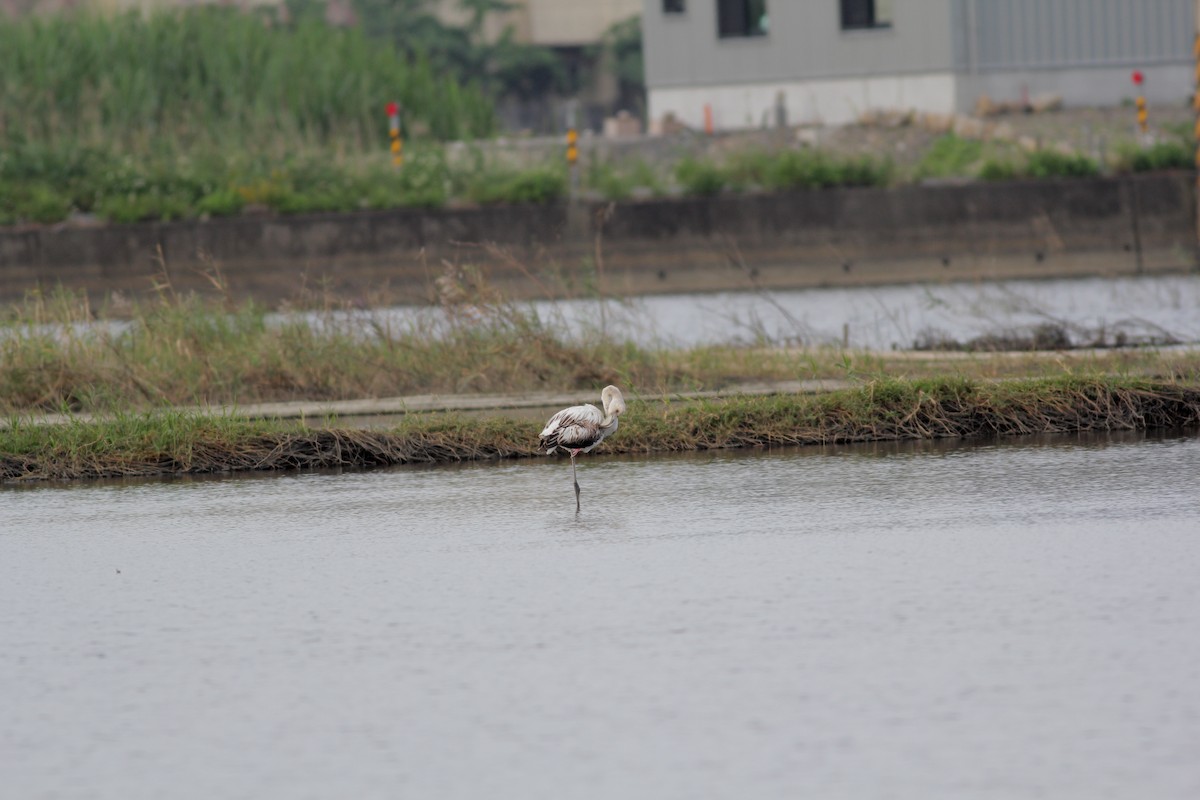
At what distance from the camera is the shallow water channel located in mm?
5707

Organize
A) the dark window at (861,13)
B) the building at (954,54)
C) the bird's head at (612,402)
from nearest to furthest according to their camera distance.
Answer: the bird's head at (612,402), the building at (954,54), the dark window at (861,13)

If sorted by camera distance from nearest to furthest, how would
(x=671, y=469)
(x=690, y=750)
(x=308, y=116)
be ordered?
(x=690, y=750) → (x=671, y=469) → (x=308, y=116)

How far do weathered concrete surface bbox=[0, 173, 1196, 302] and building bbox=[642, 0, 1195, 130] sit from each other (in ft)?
28.0

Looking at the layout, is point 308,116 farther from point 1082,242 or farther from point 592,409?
point 592,409

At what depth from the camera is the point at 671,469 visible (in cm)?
1110

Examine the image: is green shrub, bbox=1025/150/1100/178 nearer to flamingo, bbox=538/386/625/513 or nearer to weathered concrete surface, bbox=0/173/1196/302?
weathered concrete surface, bbox=0/173/1196/302

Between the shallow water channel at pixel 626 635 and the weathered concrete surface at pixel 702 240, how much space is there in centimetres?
1807

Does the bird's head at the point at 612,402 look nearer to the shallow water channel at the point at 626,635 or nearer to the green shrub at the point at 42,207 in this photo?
the shallow water channel at the point at 626,635

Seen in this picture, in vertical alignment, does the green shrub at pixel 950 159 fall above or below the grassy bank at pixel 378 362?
above

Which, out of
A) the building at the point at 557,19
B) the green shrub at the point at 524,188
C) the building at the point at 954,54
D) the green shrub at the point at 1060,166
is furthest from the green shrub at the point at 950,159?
the building at the point at 557,19

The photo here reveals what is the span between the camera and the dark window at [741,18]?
3931 cm

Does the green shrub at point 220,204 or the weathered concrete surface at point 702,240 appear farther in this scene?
the green shrub at point 220,204

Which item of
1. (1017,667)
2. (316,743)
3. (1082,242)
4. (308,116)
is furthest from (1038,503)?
(308,116)

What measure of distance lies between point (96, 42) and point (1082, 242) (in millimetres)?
18276
